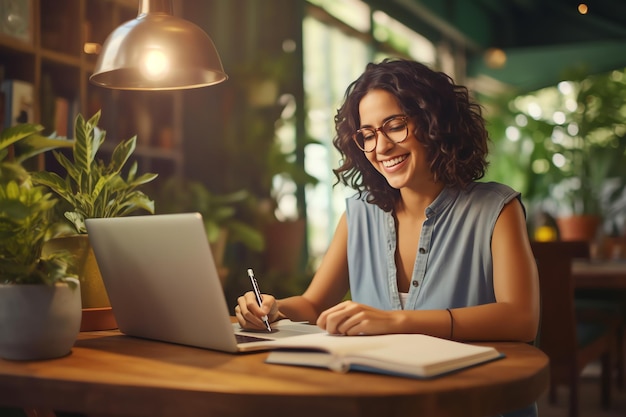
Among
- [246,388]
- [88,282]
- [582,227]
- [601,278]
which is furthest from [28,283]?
[582,227]

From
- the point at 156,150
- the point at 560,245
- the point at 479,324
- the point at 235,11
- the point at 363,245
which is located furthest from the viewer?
the point at 235,11

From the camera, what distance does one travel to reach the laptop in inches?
44.9

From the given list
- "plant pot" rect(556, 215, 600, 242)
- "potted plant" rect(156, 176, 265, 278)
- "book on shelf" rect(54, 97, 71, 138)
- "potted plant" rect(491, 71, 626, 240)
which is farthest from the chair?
"potted plant" rect(491, 71, 626, 240)

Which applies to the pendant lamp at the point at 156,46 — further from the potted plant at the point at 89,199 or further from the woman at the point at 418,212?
the woman at the point at 418,212

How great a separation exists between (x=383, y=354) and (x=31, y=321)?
22.1 inches

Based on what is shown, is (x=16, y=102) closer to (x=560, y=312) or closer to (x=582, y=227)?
(x=560, y=312)

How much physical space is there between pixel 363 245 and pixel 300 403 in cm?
100

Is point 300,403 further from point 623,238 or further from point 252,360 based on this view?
point 623,238

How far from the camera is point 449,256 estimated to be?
5.75ft

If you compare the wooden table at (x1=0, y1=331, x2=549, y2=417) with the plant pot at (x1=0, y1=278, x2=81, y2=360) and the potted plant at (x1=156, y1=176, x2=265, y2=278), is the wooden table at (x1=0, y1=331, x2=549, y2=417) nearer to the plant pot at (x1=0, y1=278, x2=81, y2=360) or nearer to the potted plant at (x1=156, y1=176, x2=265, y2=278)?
the plant pot at (x1=0, y1=278, x2=81, y2=360)

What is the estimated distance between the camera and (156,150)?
382 cm

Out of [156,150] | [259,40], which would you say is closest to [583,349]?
[156,150]

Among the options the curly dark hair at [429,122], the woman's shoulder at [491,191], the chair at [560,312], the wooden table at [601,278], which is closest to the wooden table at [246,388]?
the woman's shoulder at [491,191]

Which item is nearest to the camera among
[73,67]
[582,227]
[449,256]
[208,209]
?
[449,256]
